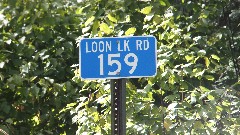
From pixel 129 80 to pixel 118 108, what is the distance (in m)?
1.41

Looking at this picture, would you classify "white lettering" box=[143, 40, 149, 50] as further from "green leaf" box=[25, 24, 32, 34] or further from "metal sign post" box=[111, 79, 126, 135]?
"green leaf" box=[25, 24, 32, 34]

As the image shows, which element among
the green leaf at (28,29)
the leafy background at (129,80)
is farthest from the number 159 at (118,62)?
the green leaf at (28,29)

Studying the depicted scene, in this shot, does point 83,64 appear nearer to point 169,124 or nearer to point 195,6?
point 169,124

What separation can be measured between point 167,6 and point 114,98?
1895 millimetres

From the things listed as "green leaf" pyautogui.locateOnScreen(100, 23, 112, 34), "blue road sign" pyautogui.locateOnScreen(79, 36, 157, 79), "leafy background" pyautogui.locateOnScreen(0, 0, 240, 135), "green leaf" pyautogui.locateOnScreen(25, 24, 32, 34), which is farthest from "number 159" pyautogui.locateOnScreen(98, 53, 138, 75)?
"green leaf" pyautogui.locateOnScreen(25, 24, 32, 34)

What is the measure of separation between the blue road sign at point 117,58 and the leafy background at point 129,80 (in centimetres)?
109

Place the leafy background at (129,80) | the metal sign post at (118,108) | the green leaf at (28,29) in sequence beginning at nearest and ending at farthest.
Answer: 1. the metal sign post at (118,108)
2. the leafy background at (129,80)
3. the green leaf at (28,29)

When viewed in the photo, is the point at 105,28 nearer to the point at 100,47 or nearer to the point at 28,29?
the point at 28,29

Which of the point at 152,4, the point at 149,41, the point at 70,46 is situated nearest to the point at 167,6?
the point at 152,4

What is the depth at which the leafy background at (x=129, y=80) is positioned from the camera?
10.4ft

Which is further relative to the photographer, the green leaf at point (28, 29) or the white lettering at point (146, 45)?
the green leaf at point (28, 29)

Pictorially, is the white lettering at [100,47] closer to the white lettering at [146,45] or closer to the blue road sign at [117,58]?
the blue road sign at [117,58]

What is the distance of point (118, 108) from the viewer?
6.51 ft

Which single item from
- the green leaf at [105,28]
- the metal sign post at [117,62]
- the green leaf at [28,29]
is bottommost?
the metal sign post at [117,62]
